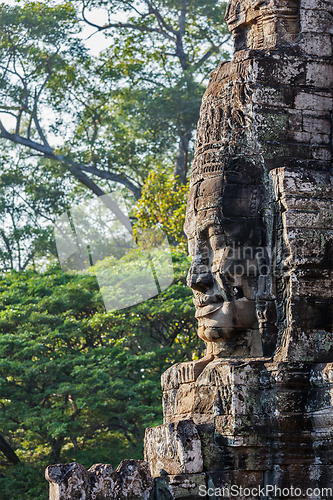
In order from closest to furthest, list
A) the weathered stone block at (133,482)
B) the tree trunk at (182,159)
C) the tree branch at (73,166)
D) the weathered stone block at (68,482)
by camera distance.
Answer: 1. the weathered stone block at (68,482)
2. the weathered stone block at (133,482)
3. the tree trunk at (182,159)
4. the tree branch at (73,166)

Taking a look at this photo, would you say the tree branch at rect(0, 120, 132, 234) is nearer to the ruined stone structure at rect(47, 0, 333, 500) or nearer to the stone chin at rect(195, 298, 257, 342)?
the ruined stone structure at rect(47, 0, 333, 500)

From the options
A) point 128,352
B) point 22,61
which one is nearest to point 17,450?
point 128,352

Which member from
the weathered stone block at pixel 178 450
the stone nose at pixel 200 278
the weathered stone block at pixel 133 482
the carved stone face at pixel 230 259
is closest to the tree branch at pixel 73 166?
the stone nose at pixel 200 278

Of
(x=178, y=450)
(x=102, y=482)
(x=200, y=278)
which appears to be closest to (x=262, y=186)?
(x=200, y=278)

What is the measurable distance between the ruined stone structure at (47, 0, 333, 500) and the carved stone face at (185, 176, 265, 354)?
10 millimetres

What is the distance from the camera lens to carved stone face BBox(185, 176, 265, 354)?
640 cm

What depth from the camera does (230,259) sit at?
21.1 feet

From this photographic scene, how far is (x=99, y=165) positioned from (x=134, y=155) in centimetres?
122

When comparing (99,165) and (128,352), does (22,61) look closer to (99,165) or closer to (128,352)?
(99,165)

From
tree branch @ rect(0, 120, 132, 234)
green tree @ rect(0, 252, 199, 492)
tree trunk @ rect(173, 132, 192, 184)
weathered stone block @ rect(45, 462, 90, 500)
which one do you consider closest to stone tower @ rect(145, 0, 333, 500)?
weathered stone block @ rect(45, 462, 90, 500)

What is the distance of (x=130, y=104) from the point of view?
2277 cm

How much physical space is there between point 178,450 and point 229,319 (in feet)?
4.18

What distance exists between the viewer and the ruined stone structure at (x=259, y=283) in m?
5.76

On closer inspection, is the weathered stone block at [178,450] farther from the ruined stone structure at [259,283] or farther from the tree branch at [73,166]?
the tree branch at [73,166]
